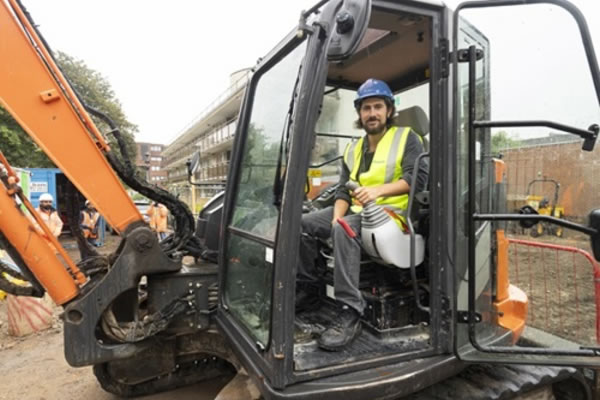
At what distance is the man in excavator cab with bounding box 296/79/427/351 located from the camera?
2049mm

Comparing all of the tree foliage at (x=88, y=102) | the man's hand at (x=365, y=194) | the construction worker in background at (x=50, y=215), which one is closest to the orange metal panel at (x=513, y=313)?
the man's hand at (x=365, y=194)

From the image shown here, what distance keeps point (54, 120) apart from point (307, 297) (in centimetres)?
185

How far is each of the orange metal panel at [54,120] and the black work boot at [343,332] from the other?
4.41 ft

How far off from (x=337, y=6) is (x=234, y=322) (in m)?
1.70

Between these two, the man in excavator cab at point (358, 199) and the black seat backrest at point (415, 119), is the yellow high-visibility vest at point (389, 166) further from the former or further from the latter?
the black seat backrest at point (415, 119)

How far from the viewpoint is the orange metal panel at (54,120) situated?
2.02 meters

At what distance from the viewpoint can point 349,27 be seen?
1.52 metres

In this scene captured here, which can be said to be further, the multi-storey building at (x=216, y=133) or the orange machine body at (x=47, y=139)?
the multi-storey building at (x=216, y=133)

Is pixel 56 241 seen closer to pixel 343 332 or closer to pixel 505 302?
pixel 343 332

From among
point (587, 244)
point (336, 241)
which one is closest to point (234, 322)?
point (336, 241)

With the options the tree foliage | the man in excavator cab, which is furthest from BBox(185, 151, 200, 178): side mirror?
the tree foliage

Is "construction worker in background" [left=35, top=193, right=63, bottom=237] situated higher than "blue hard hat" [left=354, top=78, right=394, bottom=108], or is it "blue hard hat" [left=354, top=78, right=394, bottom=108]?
"blue hard hat" [left=354, top=78, right=394, bottom=108]

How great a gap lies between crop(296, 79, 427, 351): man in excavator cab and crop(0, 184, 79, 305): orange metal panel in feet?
4.62

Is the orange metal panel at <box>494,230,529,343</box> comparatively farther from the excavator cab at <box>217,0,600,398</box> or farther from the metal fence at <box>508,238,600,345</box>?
the metal fence at <box>508,238,600,345</box>
